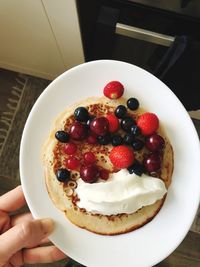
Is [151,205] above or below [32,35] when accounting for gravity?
below

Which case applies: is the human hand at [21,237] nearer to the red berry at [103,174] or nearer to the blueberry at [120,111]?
the red berry at [103,174]

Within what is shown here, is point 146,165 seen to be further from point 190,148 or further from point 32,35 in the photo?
point 32,35

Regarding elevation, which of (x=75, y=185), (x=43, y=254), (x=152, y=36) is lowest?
(x=43, y=254)

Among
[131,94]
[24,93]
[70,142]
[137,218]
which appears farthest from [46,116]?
[24,93]

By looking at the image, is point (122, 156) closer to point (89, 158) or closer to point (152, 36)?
point (89, 158)

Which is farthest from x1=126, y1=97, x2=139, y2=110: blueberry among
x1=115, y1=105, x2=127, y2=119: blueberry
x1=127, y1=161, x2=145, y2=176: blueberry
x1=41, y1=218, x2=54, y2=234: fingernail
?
x1=41, y1=218, x2=54, y2=234: fingernail

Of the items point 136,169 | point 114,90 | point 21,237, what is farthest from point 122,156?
point 21,237
